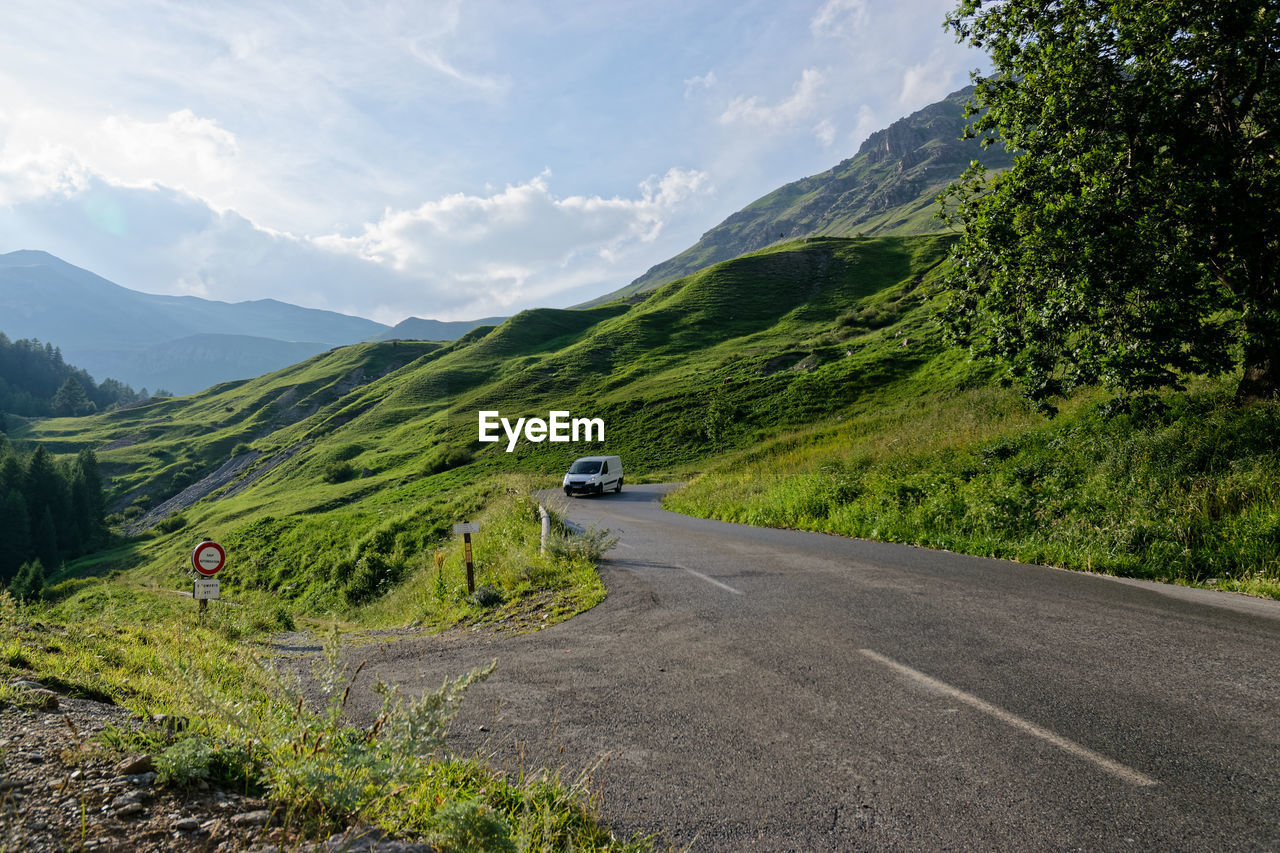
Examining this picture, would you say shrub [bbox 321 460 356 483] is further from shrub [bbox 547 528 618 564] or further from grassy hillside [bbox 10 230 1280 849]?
shrub [bbox 547 528 618 564]

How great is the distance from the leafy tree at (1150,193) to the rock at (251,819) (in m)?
13.2

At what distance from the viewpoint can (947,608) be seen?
737 cm

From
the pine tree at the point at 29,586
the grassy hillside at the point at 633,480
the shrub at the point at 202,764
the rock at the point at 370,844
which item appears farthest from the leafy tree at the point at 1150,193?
the pine tree at the point at 29,586

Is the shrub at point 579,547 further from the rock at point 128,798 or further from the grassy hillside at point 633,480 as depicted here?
the rock at point 128,798

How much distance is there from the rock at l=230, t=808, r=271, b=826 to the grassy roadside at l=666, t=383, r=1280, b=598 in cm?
1021

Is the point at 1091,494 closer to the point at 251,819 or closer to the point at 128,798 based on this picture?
the point at 251,819

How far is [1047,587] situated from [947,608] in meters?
1.97

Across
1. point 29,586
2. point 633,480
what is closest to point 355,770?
point 633,480

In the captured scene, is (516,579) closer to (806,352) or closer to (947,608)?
(947,608)

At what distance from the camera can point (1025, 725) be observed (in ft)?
14.1

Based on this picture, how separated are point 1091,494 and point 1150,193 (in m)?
5.39

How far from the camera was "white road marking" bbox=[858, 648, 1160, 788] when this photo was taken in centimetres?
363

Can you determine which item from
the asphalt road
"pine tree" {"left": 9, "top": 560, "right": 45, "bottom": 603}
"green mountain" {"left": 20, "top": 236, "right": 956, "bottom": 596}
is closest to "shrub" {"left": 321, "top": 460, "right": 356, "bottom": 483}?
"green mountain" {"left": 20, "top": 236, "right": 956, "bottom": 596}

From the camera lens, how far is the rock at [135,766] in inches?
122
